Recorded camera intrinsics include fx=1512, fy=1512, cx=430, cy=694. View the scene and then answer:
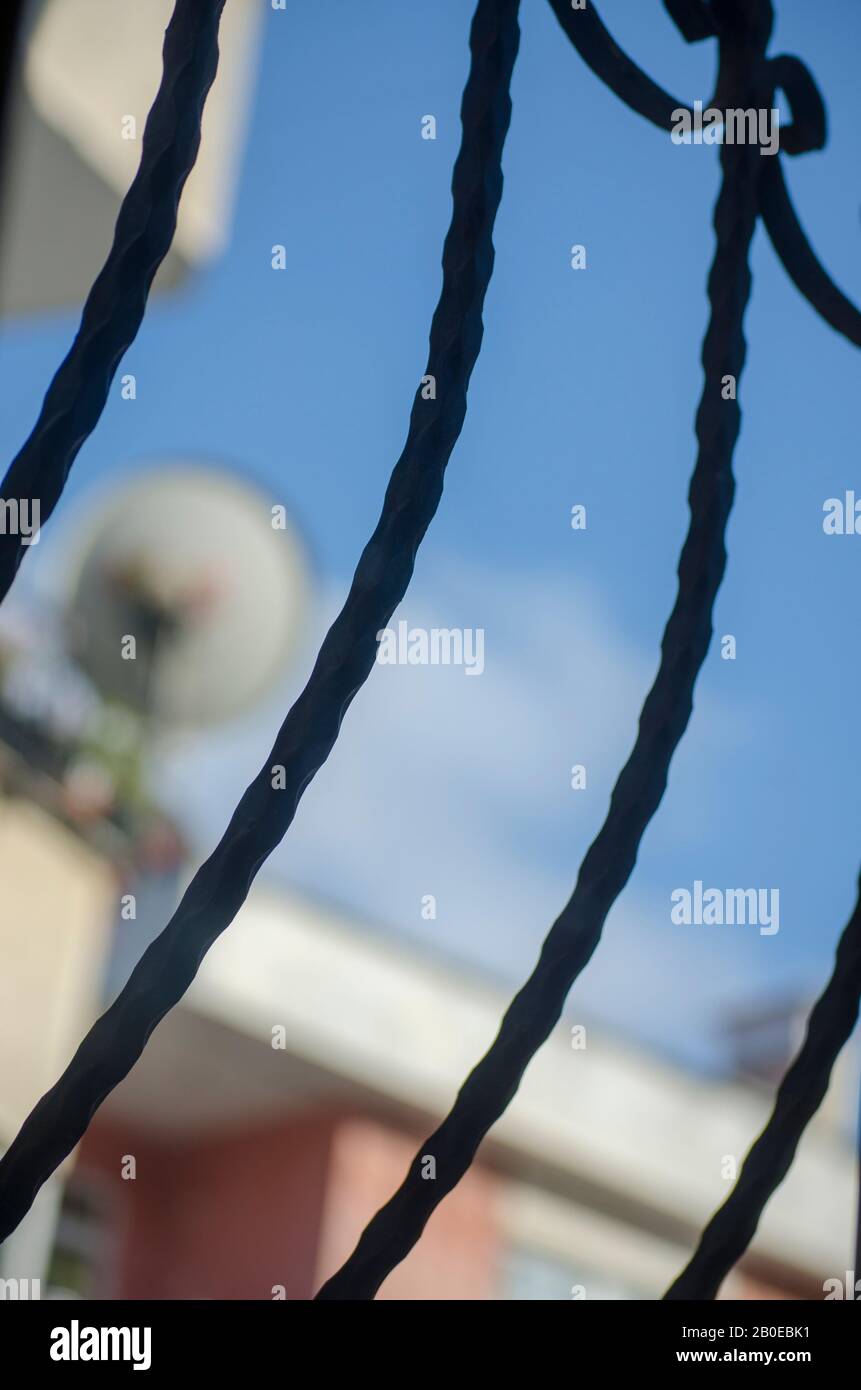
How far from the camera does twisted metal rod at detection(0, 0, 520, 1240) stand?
372mm

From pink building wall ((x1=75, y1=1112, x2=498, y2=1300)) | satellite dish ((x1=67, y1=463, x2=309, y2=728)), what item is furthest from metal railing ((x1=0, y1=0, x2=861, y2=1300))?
pink building wall ((x1=75, y1=1112, x2=498, y2=1300))

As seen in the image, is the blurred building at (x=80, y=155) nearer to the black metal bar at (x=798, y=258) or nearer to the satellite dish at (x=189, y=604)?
the satellite dish at (x=189, y=604)

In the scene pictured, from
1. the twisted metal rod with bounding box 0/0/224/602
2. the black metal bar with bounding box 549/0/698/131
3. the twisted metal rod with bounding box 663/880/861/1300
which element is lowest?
the twisted metal rod with bounding box 663/880/861/1300

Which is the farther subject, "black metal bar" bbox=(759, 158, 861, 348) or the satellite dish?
the satellite dish

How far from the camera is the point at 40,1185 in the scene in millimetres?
359

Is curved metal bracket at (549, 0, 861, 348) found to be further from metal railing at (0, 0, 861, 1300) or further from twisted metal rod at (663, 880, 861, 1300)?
twisted metal rod at (663, 880, 861, 1300)

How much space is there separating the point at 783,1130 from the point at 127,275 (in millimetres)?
322

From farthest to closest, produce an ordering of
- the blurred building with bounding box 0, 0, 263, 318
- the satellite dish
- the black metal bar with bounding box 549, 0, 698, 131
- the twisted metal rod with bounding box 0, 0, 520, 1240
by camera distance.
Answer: the satellite dish < the blurred building with bounding box 0, 0, 263, 318 < the black metal bar with bounding box 549, 0, 698, 131 < the twisted metal rod with bounding box 0, 0, 520, 1240

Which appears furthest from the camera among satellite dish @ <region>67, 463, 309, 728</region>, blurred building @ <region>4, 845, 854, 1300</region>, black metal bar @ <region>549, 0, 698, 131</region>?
blurred building @ <region>4, 845, 854, 1300</region>

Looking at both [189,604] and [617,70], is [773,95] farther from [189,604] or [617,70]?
[189,604]

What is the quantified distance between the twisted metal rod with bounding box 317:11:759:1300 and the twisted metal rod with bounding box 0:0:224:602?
0.19m

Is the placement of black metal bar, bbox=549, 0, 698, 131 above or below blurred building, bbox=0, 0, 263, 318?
below

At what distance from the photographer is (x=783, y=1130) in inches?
18.7

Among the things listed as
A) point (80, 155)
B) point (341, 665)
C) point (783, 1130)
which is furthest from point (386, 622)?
point (80, 155)
